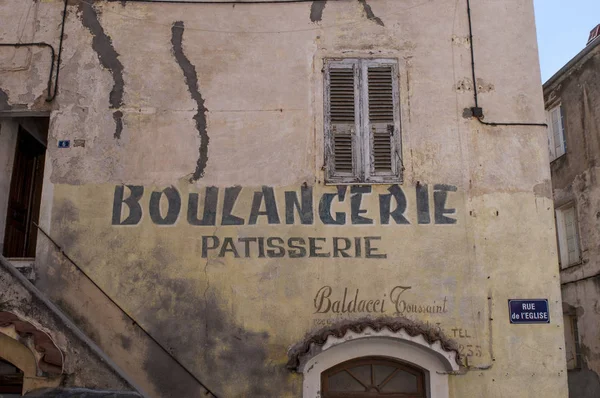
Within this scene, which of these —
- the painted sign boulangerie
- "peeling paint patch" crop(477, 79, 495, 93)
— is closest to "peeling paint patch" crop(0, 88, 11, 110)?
the painted sign boulangerie

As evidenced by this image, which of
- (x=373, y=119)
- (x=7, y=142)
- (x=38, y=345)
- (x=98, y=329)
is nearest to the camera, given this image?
(x=38, y=345)

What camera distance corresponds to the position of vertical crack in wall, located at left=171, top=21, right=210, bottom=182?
855 cm

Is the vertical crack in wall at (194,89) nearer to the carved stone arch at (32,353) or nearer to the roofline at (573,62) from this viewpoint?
the carved stone arch at (32,353)

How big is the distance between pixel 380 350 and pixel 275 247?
175cm

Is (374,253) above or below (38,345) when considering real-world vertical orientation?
above

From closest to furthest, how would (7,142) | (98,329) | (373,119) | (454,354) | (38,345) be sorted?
(38,345), (454,354), (98,329), (373,119), (7,142)

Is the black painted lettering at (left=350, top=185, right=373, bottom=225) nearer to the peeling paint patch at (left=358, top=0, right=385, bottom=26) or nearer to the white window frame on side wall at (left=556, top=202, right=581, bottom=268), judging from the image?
the peeling paint patch at (left=358, top=0, right=385, bottom=26)

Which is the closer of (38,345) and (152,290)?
(38,345)

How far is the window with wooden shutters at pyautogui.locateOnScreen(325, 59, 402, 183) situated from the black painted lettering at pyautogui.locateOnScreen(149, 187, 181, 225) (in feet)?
6.36

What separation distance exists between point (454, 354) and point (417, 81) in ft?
11.4

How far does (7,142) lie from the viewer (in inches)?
363

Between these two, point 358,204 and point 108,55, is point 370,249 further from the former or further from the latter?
point 108,55

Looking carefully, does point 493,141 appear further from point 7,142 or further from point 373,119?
point 7,142

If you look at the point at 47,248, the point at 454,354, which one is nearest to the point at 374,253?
the point at 454,354
